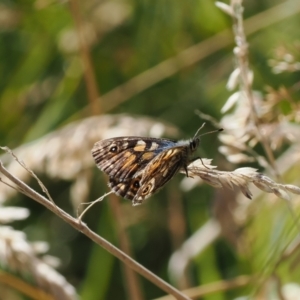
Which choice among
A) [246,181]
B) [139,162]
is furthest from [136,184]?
[246,181]

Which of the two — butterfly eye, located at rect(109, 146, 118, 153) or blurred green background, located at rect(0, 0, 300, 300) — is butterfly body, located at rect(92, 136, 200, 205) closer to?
butterfly eye, located at rect(109, 146, 118, 153)

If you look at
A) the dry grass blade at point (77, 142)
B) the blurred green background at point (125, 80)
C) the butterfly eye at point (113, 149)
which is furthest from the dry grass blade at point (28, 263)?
the blurred green background at point (125, 80)

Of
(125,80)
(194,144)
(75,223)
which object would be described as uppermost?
(75,223)

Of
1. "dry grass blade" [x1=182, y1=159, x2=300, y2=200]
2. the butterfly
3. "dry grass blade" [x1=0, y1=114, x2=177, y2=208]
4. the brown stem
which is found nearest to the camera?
the brown stem

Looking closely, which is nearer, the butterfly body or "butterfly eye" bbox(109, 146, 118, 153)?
the butterfly body

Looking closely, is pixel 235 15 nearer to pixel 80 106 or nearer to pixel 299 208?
pixel 299 208

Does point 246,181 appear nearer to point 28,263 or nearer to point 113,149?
point 113,149

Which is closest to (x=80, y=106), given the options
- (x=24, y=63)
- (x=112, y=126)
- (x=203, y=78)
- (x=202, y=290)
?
(x=24, y=63)

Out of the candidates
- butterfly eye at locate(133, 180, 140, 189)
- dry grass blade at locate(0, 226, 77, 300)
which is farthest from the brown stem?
dry grass blade at locate(0, 226, 77, 300)
